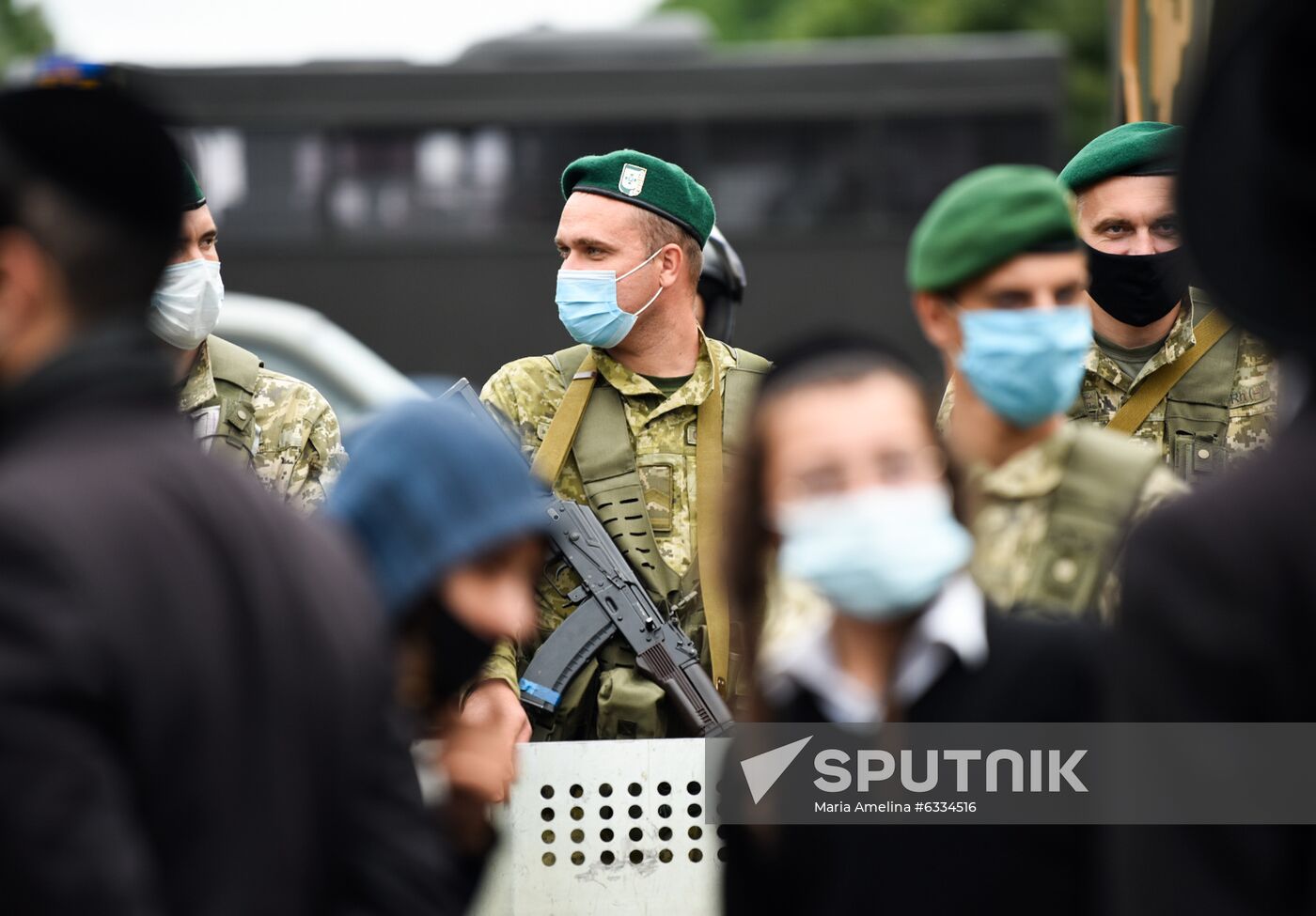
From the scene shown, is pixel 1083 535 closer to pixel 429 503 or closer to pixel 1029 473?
pixel 1029 473

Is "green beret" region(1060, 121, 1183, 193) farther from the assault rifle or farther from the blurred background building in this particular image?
the blurred background building

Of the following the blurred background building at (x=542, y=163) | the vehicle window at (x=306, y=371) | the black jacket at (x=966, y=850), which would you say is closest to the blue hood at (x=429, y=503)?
the black jacket at (x=966, y=850)

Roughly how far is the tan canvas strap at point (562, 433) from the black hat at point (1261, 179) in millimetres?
2588

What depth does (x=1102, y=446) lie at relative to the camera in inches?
107

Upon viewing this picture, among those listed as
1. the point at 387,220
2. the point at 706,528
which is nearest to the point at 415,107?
the point at 387,220

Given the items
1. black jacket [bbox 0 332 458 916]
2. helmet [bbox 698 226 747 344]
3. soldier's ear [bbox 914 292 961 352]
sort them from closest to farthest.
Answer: black jacket [bbox 0 332 458 916]
soldier's ear [bbox 914 292 961 352]
helmet [bbox 698 226 747 344]

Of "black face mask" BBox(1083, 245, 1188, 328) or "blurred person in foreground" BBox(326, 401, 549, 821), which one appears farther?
"black face mask" BBox(1083, 245, 1188, 328)

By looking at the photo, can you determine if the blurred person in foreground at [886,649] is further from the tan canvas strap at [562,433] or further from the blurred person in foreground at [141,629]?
the tan canvas strap at [562,433]

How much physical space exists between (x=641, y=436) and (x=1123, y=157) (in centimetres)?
135

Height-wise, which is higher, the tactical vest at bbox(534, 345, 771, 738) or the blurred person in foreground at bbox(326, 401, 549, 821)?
the blurred person in foreground at bbox(326, 401, 549, 821)

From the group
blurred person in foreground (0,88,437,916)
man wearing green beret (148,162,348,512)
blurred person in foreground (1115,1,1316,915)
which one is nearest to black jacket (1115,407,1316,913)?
blurred person in foreground (1115,1,1316,915)

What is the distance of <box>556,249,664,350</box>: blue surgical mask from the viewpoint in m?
4.60

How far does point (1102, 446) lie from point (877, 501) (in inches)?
23.1

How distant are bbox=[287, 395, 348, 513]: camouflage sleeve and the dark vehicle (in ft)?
40.5
